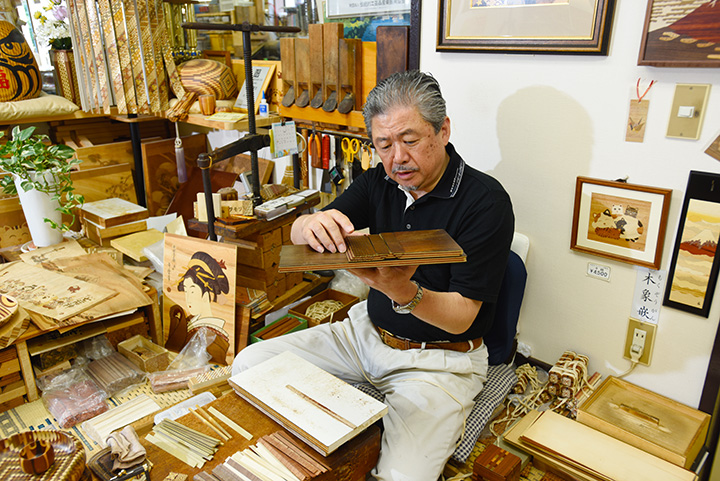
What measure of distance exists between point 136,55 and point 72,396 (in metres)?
2.01

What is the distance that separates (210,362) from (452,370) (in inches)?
48.8

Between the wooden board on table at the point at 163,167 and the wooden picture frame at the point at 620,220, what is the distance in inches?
104

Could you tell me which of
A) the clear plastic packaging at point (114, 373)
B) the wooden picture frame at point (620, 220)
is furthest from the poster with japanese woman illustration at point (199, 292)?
the wooden picture frame at point (620, 220)

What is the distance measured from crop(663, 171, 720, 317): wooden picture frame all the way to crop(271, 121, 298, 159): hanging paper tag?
1830 millimetres

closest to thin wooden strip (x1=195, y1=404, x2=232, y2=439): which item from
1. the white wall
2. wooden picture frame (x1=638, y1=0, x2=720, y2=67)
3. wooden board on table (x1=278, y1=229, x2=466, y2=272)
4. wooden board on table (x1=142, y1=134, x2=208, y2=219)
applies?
wooden board on table (x1=278, y1=229, x2=466, y2=272)

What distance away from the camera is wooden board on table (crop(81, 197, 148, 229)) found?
2959 mm

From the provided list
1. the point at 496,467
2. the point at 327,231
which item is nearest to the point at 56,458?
the point at 327,231

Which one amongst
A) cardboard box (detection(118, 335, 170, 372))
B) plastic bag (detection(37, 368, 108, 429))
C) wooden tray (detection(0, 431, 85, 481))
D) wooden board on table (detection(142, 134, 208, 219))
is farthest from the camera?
wooden board on table (detection(142, 134, 208, 219))

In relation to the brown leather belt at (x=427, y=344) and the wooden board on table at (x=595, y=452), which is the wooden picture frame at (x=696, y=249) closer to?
the wooden board on table at (x=595, y=452)

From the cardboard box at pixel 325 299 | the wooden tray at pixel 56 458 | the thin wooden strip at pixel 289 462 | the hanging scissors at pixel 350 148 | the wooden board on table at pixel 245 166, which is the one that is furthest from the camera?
the wooden board on table at pixel 245 166

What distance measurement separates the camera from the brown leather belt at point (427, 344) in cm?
181

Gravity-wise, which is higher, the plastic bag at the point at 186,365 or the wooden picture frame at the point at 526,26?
the wooden picture frame at the point at 526,26

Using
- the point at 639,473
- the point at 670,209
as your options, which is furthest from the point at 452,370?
the point at 670,209

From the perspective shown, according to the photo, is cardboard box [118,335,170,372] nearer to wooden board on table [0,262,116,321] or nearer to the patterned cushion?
wooden board on table [0,262,116,321]
